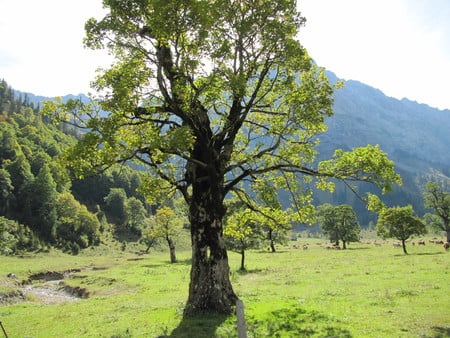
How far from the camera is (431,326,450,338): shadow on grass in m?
14.1

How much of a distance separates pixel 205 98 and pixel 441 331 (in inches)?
587

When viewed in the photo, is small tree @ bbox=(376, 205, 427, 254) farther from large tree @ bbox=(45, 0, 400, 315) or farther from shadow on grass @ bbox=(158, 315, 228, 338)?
shadow on grass @ bbox=(158, 315, 228, 338)

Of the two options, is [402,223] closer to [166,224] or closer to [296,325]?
[166,224]

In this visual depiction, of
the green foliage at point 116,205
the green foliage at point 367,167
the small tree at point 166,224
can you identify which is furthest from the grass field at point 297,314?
the green foliage at point 116,205

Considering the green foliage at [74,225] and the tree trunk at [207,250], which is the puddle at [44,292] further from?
the green foliage at [74,225]

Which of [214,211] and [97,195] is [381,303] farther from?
[97,195]

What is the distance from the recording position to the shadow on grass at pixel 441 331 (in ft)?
46.2

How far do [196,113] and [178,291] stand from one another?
20.9 metres

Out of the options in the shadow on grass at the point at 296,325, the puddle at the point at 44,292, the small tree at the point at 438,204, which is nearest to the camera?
the shadow on grass at the point at 296,325

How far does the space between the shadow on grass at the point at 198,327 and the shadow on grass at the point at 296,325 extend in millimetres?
1548

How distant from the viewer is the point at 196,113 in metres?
19.0

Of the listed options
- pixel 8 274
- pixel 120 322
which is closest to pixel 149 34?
pixel 120 322

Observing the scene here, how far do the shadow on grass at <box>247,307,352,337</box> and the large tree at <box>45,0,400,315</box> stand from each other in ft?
8.74

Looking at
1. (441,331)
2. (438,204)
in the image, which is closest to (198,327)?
(441,331)
